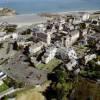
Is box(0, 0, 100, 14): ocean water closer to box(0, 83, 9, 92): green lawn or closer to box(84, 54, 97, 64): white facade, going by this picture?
box(84, 54, 97, 64): white facade

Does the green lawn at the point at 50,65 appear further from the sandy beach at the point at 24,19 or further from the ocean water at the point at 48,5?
the ocean water at the point at 48,5

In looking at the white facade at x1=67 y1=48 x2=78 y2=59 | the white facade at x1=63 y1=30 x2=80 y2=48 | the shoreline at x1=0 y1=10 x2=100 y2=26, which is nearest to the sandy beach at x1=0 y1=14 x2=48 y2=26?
the shoreline at x1=0 y1=10 x2=100 y2=26

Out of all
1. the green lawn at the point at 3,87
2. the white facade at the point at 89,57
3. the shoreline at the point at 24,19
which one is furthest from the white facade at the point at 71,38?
the shoreline at the point at 24,19

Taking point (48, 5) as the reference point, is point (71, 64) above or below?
below

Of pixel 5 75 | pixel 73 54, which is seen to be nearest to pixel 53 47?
pixel 73 54

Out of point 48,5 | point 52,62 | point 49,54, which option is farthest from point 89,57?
point 48,5

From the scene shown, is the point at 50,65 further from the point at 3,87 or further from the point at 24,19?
the point at 24,19
